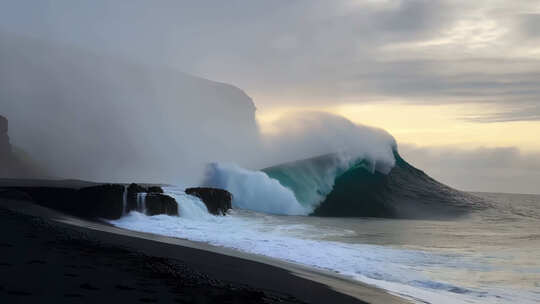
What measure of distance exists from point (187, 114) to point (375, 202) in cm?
2631

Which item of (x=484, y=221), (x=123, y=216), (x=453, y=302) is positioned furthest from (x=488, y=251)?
(x=484, y=221)

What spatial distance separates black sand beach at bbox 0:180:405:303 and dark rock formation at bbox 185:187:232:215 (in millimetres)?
11292

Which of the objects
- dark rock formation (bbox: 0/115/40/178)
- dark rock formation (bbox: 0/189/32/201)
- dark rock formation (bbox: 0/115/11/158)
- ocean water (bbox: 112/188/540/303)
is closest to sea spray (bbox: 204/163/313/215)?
ocean water (bbox: 112/188/540/303)

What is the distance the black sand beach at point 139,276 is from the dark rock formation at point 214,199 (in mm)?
11292

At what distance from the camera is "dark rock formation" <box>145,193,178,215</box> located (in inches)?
650

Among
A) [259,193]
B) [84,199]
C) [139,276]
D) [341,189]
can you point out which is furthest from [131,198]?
[341,189]

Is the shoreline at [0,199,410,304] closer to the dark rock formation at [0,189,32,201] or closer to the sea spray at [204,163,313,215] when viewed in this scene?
the dark rock formation at [0,189,32,201]

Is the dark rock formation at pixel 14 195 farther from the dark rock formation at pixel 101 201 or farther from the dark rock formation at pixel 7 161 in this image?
the dark rock formation at pixel 7 161

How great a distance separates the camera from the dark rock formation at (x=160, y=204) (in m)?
16.5

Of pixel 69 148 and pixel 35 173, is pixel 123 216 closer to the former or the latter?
pixel 35 173

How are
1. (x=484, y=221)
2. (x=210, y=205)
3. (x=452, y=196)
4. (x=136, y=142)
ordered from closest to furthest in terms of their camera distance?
(x=210, y=205)
(x=484, y=221)
(x=452, y=196)
(x=136, y=142)

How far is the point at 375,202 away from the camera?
27.2 meters

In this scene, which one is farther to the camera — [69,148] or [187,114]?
[187,114]

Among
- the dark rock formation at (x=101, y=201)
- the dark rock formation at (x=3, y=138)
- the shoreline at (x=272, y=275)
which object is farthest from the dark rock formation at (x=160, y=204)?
the dark rock formation at (x=3, y=138)
